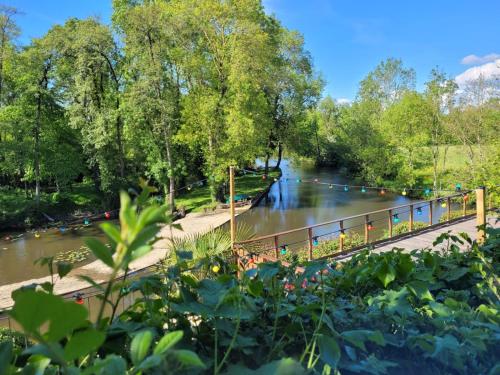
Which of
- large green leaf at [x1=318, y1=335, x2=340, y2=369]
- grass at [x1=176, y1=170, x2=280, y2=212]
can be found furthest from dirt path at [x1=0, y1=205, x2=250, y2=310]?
large green leaf at [x1=318, y1=335, x2=340, y2=369]

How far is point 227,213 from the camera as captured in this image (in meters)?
17.4

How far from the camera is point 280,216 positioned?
17.9 metres

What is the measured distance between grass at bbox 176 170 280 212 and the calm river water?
88 cm

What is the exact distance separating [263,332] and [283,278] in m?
0.38

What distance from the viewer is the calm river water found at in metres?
12.2

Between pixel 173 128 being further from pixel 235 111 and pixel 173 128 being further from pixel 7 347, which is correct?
pixel 7 347

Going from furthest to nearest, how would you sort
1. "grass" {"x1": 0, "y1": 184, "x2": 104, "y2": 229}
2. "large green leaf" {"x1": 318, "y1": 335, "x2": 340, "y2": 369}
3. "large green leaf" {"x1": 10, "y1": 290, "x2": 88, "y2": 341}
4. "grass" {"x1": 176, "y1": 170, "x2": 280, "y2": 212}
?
"grass" {"x1": 176, "y1": 170, "x2": 280, "y2": 212}, "grass" {"x1": 0, "y1": 184, "x2": 104, "y2": 229}, "large green leaf" {"x1": 318, "y1": 335, "x2": 340, "y2": 369}, "large green leaf" {"x1": 10, "y1": 290, "x2": 88, "y2": 341}

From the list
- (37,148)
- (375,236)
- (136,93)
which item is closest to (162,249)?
(375,236)

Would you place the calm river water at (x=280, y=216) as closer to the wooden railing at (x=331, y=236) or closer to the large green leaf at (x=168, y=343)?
the wooden railing at (x=331, y=236)

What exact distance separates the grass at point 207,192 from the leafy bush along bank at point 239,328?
52.6 ft

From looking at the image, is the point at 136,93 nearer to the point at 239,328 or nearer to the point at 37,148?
the point at 37,148

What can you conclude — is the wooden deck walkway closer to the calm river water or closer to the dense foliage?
the calm river water

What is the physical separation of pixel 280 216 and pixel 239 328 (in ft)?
56.5

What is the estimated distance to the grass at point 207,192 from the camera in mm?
18942
